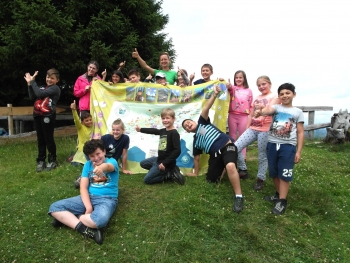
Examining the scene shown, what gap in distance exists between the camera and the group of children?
3918 millimetres

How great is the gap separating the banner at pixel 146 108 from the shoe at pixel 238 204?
6.37 feet

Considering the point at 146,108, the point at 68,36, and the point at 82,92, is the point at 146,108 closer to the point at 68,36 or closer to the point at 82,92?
the point at 82,92

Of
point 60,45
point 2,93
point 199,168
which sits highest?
point 60,45

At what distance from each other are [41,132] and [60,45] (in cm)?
380

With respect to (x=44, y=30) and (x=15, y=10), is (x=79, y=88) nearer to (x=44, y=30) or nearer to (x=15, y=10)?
(x=44, y=30)

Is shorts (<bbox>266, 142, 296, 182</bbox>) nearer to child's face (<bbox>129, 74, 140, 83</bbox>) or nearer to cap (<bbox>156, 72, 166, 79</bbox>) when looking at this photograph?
cap (<bbox>156, 72, 166, 79</bbox>)

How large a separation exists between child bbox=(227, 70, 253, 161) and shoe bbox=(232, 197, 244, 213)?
1723mm

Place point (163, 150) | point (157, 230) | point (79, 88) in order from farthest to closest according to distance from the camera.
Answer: point (79, 88) → point (163, 150) → point (157, 230)

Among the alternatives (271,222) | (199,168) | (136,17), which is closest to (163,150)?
(199,168)

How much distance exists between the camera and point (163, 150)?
5332 mm

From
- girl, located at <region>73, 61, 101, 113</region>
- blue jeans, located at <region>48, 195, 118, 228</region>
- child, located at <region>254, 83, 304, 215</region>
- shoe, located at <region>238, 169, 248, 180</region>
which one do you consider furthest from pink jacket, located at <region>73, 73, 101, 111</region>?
child, located at <region>254, 83, 304, 215</region>

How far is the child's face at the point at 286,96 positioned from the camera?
441cm

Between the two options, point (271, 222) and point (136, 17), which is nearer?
point (271, 222)

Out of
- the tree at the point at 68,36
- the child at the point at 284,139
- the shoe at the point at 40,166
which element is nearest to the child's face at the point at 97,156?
the child at the point at 284,139
